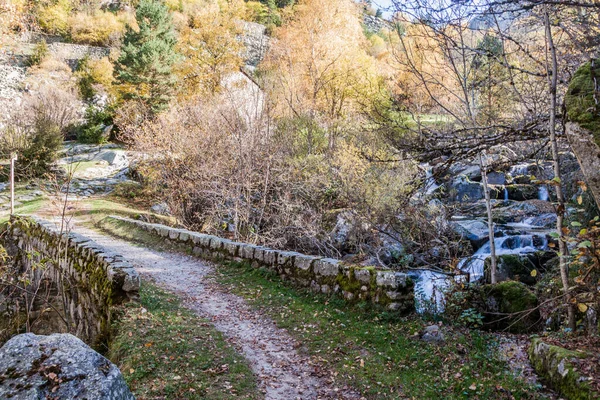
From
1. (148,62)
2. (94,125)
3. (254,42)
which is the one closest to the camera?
(148,62)

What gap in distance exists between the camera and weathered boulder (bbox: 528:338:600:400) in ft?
11.3

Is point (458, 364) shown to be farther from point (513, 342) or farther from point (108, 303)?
point (108, 303)

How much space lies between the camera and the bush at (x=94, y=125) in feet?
96.0

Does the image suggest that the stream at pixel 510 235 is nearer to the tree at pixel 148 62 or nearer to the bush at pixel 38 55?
the tree at pixel 148 62

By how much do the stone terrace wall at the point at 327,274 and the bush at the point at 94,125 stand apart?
77.0 ft

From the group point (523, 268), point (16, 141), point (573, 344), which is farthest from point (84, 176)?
point (573, 344)

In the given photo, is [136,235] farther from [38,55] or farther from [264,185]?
[38,55]

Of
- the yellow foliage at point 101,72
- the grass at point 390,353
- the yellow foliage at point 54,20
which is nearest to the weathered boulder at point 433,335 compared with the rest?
the grass at point 390,353

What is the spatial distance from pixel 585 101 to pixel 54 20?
5254cm

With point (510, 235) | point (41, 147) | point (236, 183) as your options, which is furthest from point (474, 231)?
point (41, 147)

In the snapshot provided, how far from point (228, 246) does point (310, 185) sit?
4498 millimetres

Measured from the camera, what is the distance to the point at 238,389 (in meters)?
4.27

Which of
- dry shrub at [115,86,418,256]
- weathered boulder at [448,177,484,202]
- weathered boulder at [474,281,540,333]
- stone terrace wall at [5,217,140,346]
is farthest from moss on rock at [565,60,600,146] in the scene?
weathered boulder at [448,177,484,202]

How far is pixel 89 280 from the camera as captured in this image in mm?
7355
